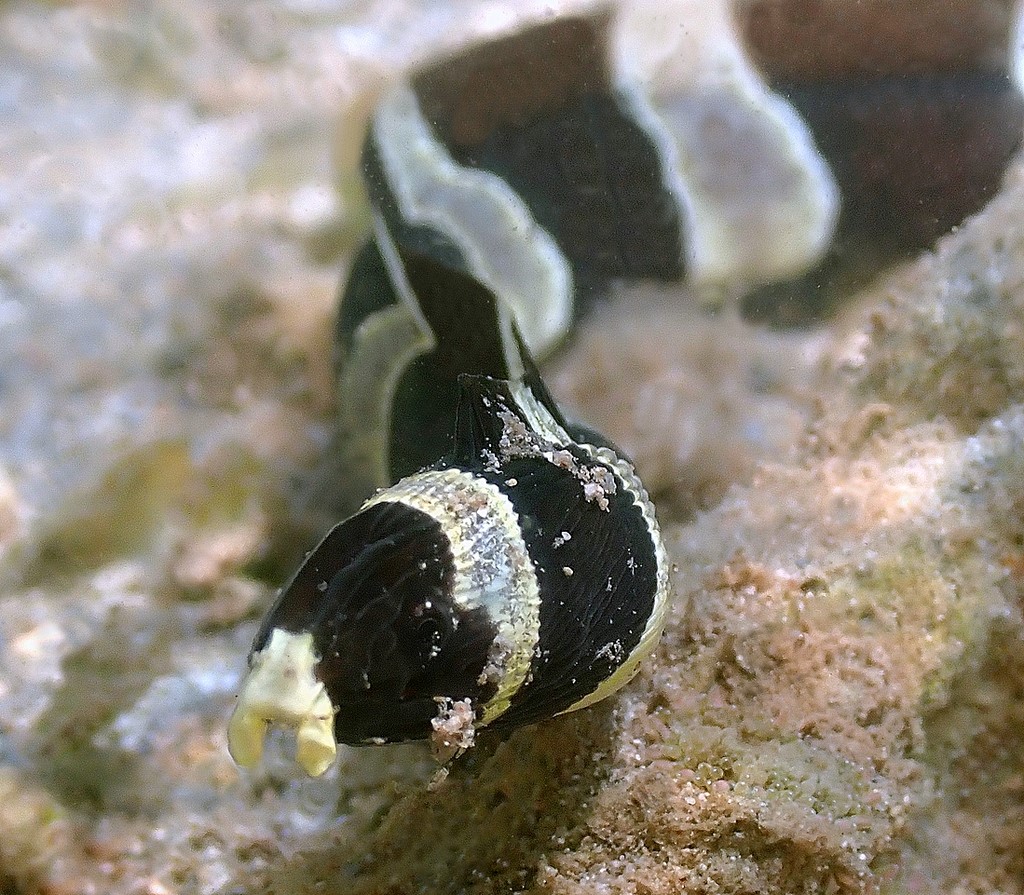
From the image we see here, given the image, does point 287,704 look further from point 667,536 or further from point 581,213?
point 581,213

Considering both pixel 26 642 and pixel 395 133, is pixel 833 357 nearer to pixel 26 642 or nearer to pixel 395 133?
pixel 395 133

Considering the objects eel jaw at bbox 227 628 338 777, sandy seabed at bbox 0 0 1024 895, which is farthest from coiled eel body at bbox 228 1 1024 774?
eel jaw at bbox 227 628 338 777

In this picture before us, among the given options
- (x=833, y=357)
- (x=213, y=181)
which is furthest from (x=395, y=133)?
(x=833, y=357)

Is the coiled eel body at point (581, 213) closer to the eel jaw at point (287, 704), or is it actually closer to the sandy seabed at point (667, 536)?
the sandy seabed at point (667, 536)

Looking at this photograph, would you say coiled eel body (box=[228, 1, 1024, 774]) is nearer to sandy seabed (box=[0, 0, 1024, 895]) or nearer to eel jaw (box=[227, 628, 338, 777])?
sandy seabed (box=[0, 0, 1024, 895])

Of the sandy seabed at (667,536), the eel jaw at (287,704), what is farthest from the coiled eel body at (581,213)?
the eel jaw at (287,704)

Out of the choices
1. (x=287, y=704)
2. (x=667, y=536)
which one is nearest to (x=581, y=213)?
(x=667, y=536)
